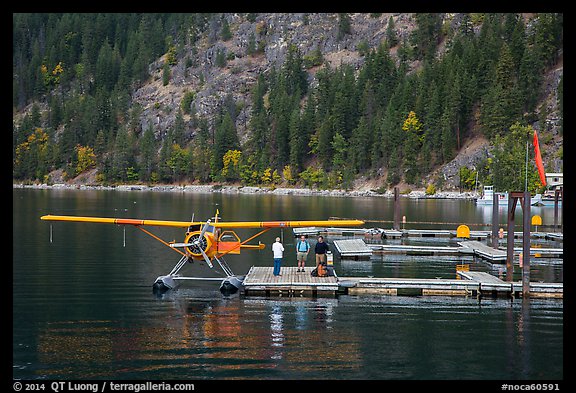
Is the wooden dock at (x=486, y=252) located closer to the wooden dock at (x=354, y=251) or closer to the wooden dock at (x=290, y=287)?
the wooden dock at (x=354, y=251)

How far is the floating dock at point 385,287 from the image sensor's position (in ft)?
91.1

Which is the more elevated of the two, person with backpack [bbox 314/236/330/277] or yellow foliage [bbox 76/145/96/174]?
yellow foliage [bbox 76/145/96/174]

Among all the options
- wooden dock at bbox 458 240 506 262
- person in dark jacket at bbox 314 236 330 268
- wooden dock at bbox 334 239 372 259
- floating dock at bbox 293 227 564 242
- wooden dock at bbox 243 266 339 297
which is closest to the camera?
wooden dock at bbox 243 266 339 297

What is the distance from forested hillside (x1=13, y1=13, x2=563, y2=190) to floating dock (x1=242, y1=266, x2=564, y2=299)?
66163mm

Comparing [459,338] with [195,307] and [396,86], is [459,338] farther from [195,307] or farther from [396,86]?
[396,86]

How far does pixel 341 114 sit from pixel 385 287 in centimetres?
11177

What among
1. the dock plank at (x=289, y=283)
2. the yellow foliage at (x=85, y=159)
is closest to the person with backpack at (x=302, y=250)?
the dock plank at (x=289, y=283)

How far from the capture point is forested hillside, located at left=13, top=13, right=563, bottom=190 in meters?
114

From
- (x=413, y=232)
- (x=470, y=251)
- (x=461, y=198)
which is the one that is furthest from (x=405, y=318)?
(x=461, y=198)

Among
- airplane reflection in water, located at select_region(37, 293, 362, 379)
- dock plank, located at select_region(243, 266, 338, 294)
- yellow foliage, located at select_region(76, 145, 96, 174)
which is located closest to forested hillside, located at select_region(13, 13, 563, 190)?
yellow foliage, located at select_region(76, 145, 96, 174)

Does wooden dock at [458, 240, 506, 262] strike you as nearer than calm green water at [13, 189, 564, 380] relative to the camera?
No

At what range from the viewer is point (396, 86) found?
14238 centimetres

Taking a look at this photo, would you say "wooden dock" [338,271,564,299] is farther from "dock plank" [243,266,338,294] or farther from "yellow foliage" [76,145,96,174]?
"yellow foliage" [76,145,96,174]

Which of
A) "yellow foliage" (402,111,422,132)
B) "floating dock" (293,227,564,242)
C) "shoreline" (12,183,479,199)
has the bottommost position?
"floating dock" (293,227,564,242)
